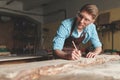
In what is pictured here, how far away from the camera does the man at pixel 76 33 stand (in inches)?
58.2

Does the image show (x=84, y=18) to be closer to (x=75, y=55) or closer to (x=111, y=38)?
(x=75, y=55)

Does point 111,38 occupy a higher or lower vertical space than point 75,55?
higher

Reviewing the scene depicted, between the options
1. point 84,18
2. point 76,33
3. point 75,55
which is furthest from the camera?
point 76,33

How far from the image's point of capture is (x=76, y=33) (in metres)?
1.69

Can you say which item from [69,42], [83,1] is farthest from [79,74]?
[83,1]

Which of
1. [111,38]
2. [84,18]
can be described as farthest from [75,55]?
[111,38]

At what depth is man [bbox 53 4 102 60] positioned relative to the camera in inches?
58.2

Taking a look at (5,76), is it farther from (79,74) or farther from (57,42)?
(57,42)

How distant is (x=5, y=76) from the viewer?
797 mm

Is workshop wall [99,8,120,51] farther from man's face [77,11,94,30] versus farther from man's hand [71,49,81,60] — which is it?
man's hand [71,49,81,60]

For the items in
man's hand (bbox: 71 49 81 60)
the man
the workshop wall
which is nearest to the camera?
man's hand (bbox: 71 49 81 60)

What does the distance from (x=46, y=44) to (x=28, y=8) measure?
124 centimetres

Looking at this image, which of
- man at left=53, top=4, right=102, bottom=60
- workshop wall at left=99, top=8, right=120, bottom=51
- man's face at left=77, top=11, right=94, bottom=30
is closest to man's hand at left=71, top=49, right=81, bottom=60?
man at left=53, top=4, right=102, bottom=60

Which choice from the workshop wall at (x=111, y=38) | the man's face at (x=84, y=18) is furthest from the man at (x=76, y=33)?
the workshop wall at (x=111, y=38)
